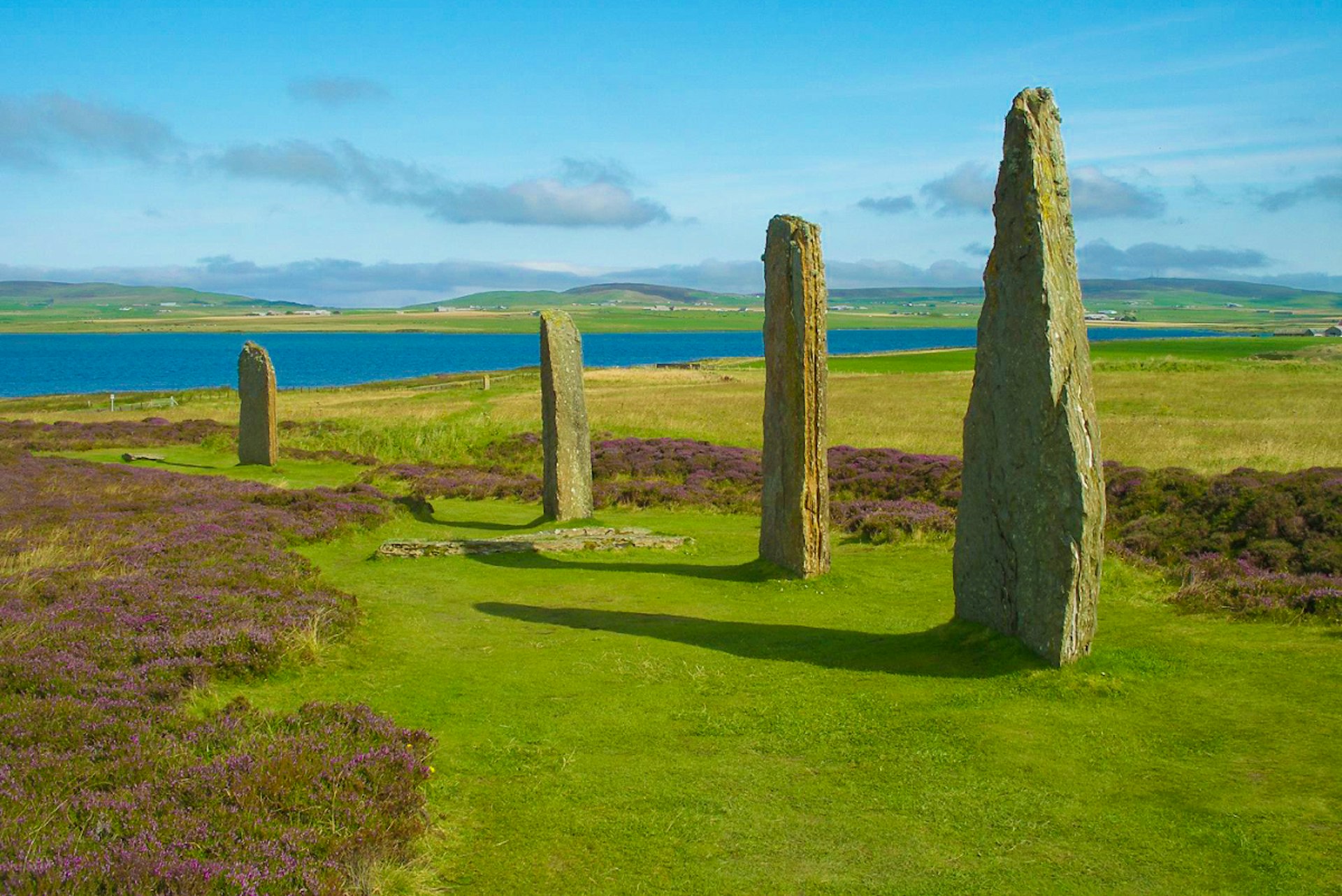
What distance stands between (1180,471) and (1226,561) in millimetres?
5505

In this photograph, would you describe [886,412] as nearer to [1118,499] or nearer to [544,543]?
[1118,499]

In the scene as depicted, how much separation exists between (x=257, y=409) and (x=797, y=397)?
19.9 m

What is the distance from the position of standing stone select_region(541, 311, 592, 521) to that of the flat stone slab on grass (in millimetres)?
1974

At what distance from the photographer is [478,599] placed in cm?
1470

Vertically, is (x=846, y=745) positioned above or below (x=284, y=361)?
below

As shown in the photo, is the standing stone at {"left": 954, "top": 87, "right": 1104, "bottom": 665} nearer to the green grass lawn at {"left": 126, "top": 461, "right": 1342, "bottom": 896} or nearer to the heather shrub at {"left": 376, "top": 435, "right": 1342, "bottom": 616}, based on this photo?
the green grass lawn at {"left": 126, "top": 461, "right": 1342, "bottom": 896}

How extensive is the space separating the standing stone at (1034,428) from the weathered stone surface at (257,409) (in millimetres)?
22745

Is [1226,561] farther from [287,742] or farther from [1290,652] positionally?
[287,742]

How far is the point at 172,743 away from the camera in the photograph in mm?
7391

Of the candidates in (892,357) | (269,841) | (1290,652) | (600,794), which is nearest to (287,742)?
(269,841)

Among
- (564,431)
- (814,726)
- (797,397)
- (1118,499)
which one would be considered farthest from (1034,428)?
(564,431)

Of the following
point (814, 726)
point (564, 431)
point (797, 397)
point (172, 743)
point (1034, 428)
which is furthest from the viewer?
point (564, 431)

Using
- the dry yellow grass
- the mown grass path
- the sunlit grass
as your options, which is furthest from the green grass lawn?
the dry yellow grass

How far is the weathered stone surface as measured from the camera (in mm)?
28297
